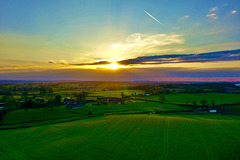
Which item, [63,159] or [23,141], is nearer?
[63,159]

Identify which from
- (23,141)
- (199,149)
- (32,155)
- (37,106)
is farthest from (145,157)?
(37,106)

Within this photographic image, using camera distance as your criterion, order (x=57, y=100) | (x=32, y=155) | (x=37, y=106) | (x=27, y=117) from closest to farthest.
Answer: (x=32, y=155), (x=27, y=117), (x=37, y=106), (x=57, y=100)

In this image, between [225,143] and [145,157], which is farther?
[225,143]

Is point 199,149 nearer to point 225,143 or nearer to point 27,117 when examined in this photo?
point 225,143

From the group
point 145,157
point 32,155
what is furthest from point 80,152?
point 145,157

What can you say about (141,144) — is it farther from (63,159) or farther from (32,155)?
(32,155)

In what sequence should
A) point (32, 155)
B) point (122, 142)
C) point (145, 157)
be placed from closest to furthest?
point (145, 157), point (32, 155), point (122, 142)

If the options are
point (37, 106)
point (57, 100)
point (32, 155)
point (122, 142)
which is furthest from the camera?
point (57, 100)

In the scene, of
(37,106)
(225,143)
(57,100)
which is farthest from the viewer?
(57,100)

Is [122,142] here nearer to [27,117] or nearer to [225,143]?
[225,143]
